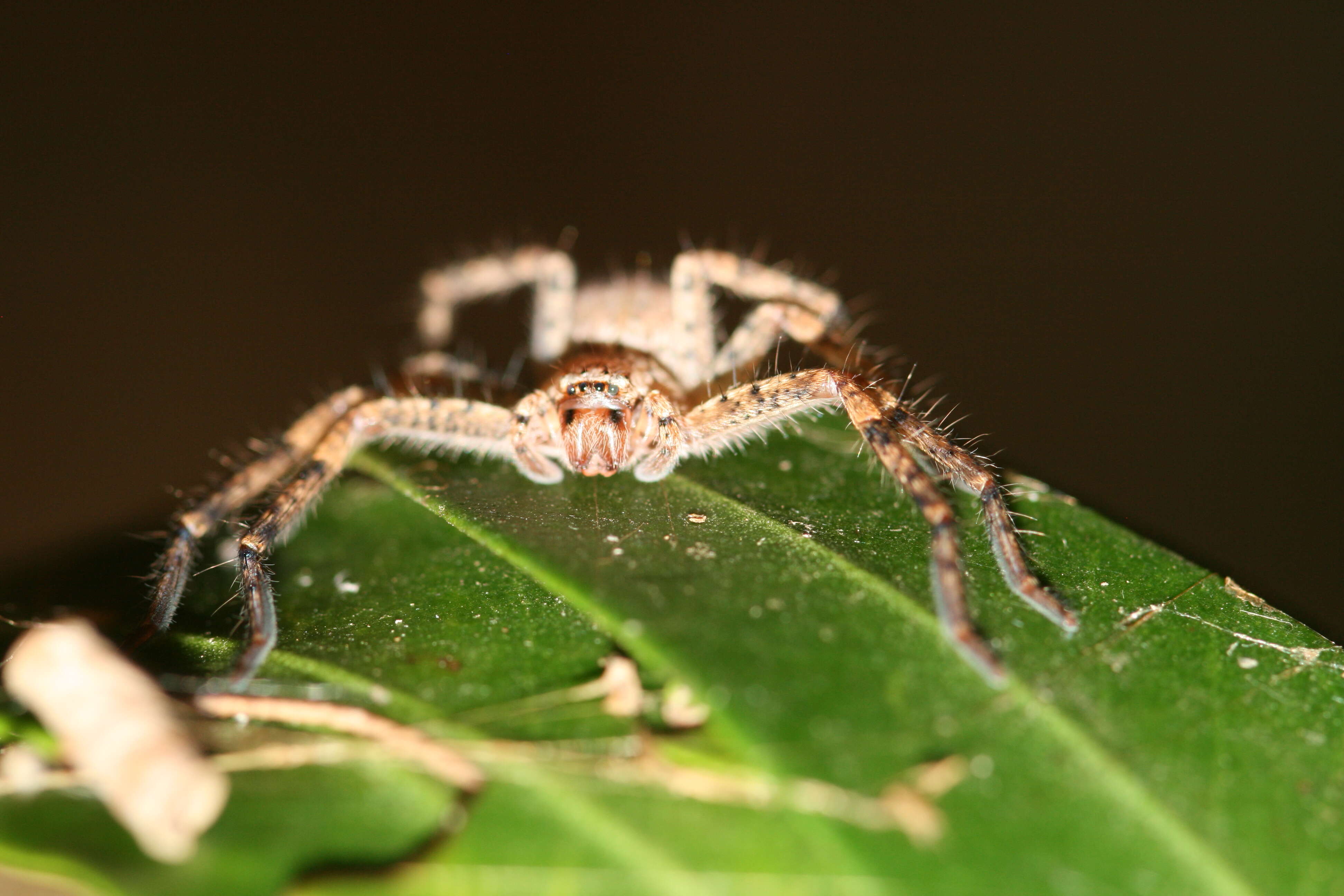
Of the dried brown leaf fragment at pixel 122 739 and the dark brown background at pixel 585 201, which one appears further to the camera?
the dark brown background at pixel 585 201

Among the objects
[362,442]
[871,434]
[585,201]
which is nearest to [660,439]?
[871,434]

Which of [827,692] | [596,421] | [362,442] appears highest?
[362,442]

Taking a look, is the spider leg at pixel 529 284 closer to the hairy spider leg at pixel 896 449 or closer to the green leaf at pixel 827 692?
the hairy spider leg at pixel 896 449

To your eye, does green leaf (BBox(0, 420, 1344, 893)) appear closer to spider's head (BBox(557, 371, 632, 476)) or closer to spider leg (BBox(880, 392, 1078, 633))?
spider leg (BBox(880, 392, 1078, 633))

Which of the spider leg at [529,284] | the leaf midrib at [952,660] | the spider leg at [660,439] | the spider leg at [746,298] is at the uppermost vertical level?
the spider leg at [529,284]

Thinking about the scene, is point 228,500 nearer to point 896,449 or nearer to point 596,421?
point 596,421

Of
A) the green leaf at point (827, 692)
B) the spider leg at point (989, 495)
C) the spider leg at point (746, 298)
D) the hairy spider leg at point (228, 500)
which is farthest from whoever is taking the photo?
the spider leg at point (746, 298)

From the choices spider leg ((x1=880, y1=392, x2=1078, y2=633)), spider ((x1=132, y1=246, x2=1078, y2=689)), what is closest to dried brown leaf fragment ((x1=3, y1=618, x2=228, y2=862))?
spider ((x1=132, y1=246, x2=1078, y2=689))

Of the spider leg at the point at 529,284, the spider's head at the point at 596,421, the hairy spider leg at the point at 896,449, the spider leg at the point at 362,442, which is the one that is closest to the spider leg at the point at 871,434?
the hairy spider leg at the point at 896,449
